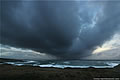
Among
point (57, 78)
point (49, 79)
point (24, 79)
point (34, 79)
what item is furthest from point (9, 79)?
A: point (57, 78)

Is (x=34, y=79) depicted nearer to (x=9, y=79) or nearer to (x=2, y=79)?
(x=9, y=79)

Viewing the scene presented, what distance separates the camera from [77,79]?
45.4ft

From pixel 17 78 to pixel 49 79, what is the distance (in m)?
4.74

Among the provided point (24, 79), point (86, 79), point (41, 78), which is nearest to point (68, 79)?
point (86, 79)

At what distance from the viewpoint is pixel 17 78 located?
13.8 metres

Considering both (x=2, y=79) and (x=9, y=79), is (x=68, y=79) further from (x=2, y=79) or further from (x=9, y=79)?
(x=2, y=79)

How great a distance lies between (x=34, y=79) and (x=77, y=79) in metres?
6.27

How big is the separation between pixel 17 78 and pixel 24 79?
1249 millimetres

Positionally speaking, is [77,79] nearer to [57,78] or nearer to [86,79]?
[86,79]

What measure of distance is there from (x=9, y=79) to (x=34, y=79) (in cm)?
362

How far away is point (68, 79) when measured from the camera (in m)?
13.7

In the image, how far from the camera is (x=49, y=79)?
1366 centimetres

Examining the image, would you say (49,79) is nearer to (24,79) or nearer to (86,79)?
(24,79)

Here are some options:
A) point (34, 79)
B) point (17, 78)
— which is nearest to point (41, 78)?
point (34, 79)
